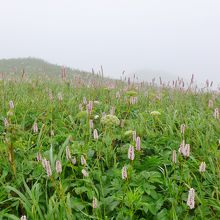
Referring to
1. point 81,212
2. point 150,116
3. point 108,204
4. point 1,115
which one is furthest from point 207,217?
point 1,115

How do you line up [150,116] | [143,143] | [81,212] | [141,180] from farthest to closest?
[150,116]
[143,143]
[141,180]
[81,212]

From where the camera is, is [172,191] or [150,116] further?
[150,116]

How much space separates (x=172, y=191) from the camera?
9.19 feet

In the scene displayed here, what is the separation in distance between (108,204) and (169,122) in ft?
6.30

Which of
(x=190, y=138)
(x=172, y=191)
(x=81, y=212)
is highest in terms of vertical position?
(x=190, y=138)

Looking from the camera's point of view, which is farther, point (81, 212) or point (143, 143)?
point (143, 143)

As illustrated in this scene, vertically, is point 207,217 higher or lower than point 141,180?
lower

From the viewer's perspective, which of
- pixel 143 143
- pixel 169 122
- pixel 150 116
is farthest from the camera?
→ pixel 150 116

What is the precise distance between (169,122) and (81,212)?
2.09m

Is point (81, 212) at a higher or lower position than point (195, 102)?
lower

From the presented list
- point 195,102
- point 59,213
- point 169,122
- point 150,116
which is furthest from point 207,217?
point 195,102

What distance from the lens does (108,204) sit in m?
2.70

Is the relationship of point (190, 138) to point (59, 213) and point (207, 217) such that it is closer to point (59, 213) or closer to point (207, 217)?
point (207, 217)

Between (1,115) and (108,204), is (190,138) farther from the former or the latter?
(1,115)
